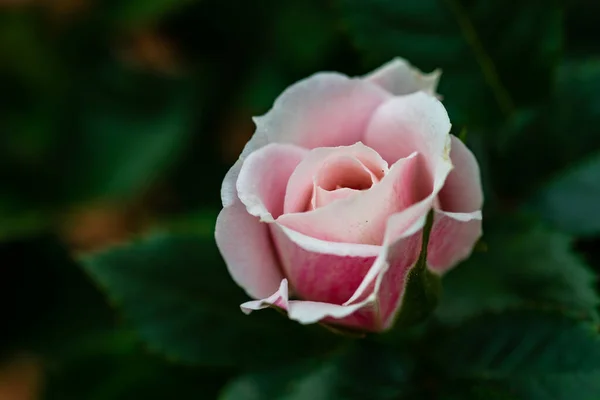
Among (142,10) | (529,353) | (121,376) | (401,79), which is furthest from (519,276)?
(142,10)

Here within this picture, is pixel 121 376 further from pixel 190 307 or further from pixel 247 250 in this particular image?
pixel 247 250

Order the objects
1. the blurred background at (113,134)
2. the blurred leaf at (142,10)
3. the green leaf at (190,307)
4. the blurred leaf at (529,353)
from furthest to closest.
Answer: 1. the blurred leaf at (142,10)
2. the blurred background at (113,134)
3. the green leaf at (190,307)
4. the blurred leaf at (529,353)

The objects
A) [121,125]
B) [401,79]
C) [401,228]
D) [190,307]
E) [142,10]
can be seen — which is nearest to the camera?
[401,228]

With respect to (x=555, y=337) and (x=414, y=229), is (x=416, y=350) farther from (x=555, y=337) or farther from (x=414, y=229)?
(x=414, y=229)

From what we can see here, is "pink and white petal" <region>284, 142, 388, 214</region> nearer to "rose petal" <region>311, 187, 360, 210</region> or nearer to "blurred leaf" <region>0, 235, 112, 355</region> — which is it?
"rose petal" <region>311, 187, 360, 210</region>

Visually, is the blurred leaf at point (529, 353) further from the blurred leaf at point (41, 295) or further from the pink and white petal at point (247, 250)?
the blurred leaf at point (41, 295)

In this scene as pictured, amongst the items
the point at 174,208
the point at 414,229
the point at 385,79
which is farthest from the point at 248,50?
the point at 414,229

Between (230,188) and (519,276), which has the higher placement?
(230,188)

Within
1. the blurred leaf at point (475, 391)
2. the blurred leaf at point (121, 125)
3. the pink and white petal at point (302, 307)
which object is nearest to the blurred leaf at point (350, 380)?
the blurred leaf at point (475, 391)
